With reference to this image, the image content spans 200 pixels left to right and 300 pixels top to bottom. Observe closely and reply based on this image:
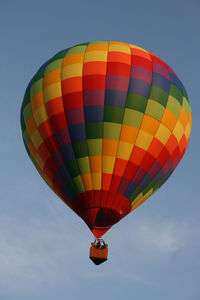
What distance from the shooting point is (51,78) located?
56.2 ft

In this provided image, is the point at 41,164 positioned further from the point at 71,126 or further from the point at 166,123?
the point at 166,123

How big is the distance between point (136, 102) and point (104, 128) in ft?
4.27

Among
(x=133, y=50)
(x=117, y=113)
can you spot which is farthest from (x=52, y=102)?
(x=133, y=50)

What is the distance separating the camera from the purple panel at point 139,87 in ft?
54.1

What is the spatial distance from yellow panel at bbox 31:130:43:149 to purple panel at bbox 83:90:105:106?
1877 mm

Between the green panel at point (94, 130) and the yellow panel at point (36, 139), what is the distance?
168 cm

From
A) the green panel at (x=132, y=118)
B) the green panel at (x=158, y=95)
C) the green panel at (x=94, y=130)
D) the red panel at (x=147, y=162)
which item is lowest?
the red panel at (x=147, y=162)

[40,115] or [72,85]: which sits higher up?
[72,85]

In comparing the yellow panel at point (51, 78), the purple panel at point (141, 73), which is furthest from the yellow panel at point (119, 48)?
the yellow panel at point (51, 78)

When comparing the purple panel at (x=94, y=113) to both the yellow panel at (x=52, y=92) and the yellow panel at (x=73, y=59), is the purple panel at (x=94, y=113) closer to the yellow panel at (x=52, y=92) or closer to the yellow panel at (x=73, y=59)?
the yellow panel at (x=52, y=92)

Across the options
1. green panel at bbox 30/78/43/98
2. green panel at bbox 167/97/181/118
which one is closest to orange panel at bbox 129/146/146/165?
green panel at bbox 167/97/181/118

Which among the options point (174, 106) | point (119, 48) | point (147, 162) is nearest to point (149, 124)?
point (147, 162)

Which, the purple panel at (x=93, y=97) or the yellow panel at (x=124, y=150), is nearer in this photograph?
the yellow panel at (x=124, y=150)

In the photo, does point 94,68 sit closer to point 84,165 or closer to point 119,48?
point 119,48
